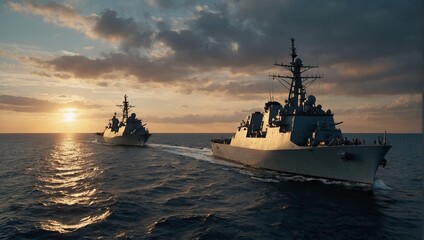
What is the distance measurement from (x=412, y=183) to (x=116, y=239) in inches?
919

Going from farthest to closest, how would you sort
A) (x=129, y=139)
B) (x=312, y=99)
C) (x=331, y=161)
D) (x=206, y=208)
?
(x=129, y=139) < (x=312, y=99) < (x=331, y=161) < (x=206, y=208)

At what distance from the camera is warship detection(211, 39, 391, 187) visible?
64.4 feet

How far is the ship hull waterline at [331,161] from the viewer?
62.5ft

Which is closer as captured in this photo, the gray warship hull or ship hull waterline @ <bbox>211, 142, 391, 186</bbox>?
ship hull waterline @ <bbox>211, 142, 391, 186</bbox>

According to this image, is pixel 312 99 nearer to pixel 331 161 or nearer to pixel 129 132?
pixel 331 161

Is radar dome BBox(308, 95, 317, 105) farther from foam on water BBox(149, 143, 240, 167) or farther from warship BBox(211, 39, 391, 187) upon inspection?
foam on water BBox(149, 143, 240, 167)

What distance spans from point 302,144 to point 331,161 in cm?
332

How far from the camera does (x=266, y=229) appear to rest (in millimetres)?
12711

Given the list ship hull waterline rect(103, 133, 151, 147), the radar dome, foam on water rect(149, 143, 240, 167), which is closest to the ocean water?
the radar dome

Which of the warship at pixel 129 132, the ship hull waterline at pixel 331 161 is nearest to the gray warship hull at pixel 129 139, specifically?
the warship at pixel 129 132

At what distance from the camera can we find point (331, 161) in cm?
2125

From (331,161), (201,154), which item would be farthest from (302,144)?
(201,154)

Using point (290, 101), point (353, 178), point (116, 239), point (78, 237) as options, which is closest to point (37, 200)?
point (78, 237)

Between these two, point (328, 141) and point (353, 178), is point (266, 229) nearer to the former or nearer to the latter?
point (353, 178)
